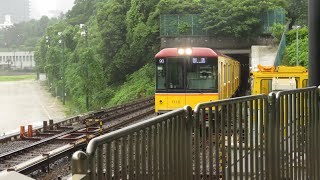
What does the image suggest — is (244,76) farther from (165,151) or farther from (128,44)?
→ (165,151)

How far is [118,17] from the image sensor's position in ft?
171

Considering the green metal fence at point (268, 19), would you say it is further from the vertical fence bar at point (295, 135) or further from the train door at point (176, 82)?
the vertical fence bar at point (295, 135)

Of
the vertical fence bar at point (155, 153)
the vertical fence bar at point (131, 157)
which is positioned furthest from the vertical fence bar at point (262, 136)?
the vertical fence bar at point (131, 157)

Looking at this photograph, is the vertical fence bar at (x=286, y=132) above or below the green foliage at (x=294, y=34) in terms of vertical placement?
below

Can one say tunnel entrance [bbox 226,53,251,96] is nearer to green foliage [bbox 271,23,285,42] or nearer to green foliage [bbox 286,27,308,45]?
green foliage [bbox 271,23,285,42]

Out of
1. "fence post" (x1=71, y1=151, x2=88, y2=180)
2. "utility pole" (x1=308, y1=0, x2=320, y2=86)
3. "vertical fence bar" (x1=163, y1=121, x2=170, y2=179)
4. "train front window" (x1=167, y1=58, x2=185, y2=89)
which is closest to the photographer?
"fence post" (x1=71, y1=151, x2=88, y2=180)

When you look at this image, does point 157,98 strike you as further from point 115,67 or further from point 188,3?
point 115,67

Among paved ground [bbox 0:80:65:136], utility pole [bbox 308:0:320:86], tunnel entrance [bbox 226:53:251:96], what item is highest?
utility pole [bbox 308:0:320:86]

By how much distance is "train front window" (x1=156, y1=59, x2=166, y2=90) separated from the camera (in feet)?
57.5

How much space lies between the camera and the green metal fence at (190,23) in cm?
3906

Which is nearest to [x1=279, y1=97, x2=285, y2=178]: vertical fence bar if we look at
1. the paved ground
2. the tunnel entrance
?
the tunnel entrance

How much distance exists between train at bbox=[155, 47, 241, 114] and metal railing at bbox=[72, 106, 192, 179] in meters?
14.0

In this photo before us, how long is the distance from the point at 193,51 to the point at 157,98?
2070 millimetres

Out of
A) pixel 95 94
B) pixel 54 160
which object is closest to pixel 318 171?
pixel 54 160
